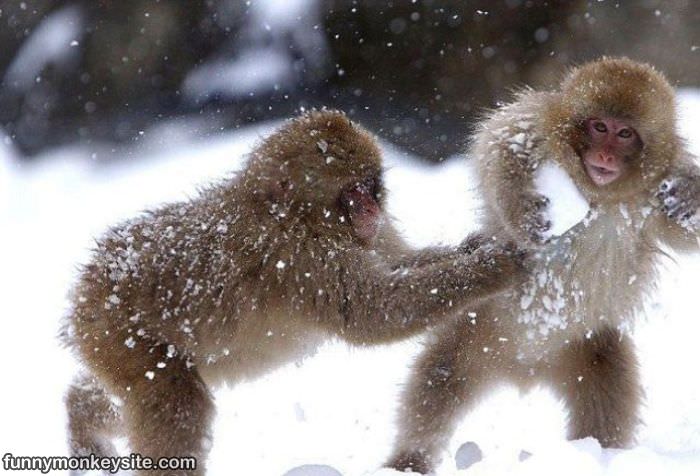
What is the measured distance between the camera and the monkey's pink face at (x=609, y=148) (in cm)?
370

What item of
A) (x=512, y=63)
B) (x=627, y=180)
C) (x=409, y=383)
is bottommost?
(x=409, y=383)

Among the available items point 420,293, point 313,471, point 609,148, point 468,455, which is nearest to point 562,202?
point 609,148

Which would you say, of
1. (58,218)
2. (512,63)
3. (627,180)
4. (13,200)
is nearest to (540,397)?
(627,180)

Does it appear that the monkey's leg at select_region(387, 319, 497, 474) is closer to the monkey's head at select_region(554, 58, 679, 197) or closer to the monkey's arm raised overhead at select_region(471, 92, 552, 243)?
the monkey's arm raised overhead at select_region(471, 92, 552, 243)

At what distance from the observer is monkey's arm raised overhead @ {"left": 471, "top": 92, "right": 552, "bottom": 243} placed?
3865 mm

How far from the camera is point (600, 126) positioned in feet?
12.3

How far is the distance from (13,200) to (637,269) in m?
5.80

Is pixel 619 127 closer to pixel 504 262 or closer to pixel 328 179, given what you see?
pixel 504 262

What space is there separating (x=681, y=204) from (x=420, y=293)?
3.40ft

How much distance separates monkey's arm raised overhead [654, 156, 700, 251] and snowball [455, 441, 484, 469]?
109cm

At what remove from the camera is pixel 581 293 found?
12.9 ft

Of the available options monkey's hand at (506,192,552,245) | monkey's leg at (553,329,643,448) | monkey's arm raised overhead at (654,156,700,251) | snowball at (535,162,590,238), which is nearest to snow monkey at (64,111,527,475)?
monkey's hand at (506,192,552,245)

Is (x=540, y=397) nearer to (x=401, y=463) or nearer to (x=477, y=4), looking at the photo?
(x=401, y=463)

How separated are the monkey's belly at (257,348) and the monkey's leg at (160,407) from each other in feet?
0.77
